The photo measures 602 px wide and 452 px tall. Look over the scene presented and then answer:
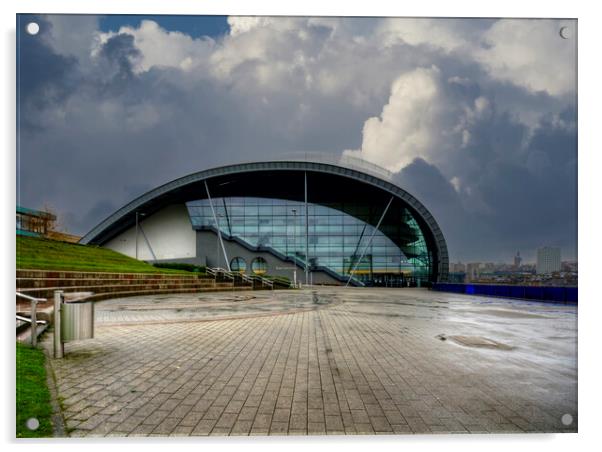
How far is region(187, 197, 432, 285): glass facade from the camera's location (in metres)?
36.9

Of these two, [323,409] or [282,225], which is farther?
[282,225]

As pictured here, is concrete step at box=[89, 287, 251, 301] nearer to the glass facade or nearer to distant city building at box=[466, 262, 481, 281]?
distant city building at box=[466, 262, 481, 281]

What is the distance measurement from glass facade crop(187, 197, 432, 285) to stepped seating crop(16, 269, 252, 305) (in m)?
12.1

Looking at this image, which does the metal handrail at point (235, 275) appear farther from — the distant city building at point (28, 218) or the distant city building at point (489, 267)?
the distant city building at point (489, 267)

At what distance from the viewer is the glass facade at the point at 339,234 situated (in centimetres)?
3688

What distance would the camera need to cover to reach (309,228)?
122 feet

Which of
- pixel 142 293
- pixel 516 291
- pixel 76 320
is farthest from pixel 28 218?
pixel 516 291

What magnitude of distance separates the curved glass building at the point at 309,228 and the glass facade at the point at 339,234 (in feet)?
0.32

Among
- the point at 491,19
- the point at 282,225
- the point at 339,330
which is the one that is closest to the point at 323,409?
the point at 491,19

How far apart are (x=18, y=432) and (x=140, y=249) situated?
4008 centimetres

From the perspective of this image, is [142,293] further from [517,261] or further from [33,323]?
[517,261]

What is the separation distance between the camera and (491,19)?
3279 mm

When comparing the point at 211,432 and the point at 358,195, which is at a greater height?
the point at 358,195
